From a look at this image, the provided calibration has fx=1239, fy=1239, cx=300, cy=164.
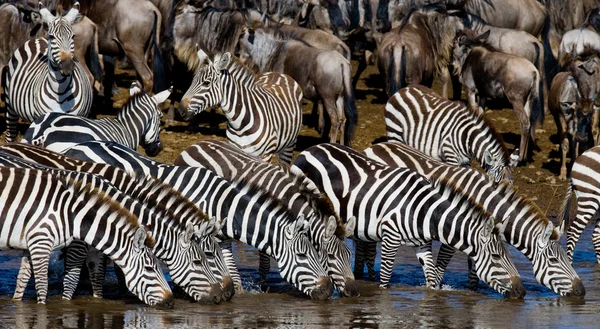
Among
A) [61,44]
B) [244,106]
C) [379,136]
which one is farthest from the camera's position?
[379,136]

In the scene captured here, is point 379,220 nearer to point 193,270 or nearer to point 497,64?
point 193,270

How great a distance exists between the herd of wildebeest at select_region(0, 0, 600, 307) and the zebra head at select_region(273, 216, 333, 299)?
0.01 meters

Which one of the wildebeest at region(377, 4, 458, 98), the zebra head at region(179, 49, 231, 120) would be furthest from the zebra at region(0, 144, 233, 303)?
the wildebeest at region(377, 4, 458, 98)

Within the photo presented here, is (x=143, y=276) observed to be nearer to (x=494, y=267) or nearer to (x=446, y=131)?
(x=494, y=267)

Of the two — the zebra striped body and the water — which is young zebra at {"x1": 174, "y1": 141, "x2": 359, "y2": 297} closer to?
the water

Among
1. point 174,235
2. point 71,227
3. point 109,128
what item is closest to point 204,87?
point 109,128

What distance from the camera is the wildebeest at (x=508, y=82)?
17.9 m

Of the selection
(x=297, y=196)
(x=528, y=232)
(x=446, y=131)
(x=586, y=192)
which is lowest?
(x=528, y=232)

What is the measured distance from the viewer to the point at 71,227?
9453 mm

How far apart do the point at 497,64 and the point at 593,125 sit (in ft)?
5.38

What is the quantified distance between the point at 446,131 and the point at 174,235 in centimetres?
523

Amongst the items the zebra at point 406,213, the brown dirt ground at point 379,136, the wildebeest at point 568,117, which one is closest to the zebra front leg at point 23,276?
the zebra at point 406,213

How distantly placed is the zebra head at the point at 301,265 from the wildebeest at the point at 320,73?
674 cm

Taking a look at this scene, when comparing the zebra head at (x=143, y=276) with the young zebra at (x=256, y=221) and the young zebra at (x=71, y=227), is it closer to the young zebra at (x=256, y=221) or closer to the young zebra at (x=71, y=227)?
the young zebra at (x=71, y=227)
